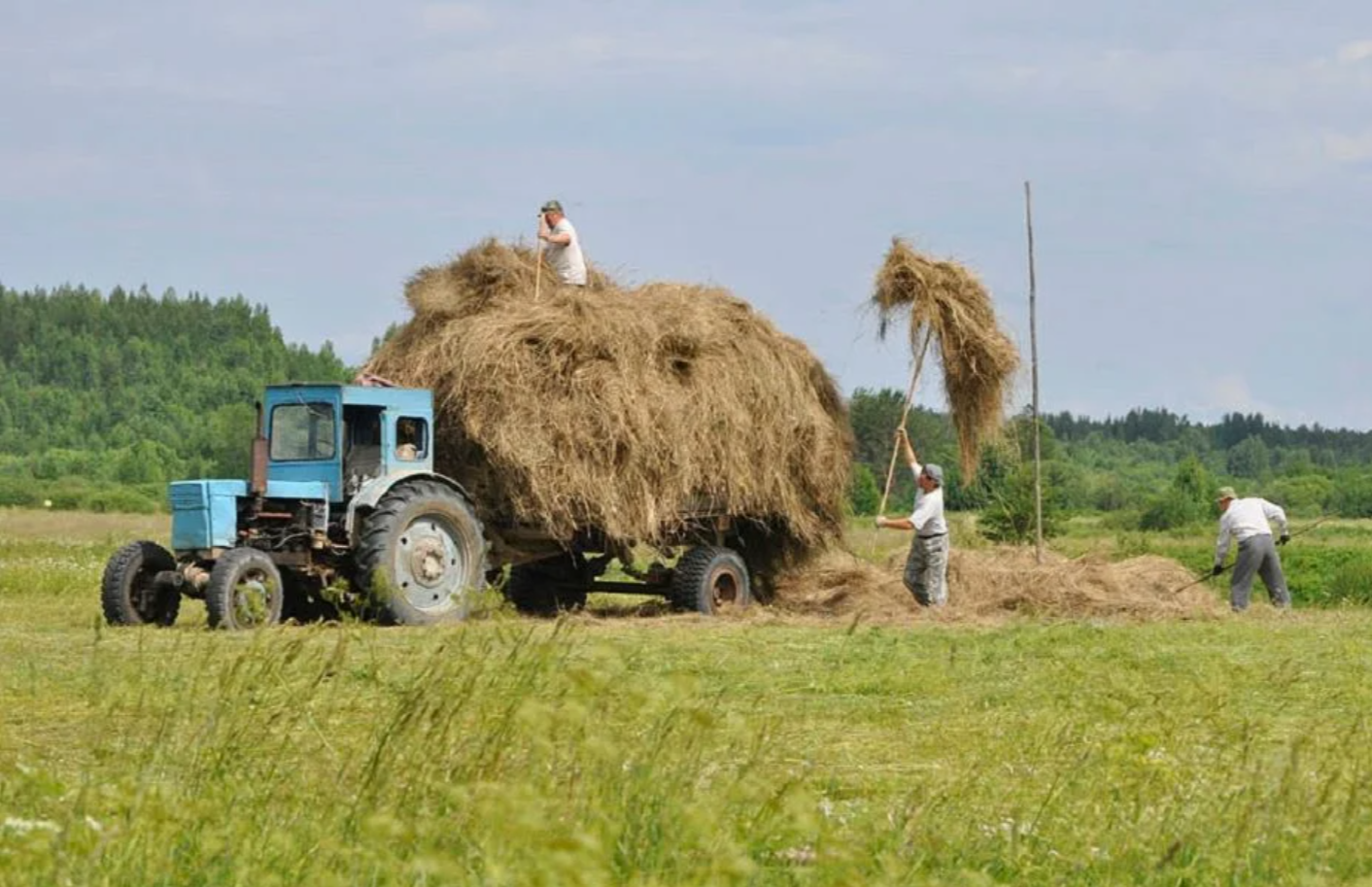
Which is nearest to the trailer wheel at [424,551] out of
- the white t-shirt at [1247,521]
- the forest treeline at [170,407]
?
the white t-shirt at [1247,521]

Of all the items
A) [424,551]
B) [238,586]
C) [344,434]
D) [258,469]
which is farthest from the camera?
[344,434]

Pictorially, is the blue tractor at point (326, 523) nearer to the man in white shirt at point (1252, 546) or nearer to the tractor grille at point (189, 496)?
the tractor grille at point (189, 496)

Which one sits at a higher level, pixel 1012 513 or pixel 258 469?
pixel 258 469

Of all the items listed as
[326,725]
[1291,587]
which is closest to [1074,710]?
[326,725]

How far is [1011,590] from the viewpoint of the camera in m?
20.9

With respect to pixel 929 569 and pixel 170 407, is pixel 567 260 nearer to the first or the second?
pixel 929 569

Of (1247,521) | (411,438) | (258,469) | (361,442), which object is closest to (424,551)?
(411,438)

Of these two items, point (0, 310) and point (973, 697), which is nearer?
point (973, 697)

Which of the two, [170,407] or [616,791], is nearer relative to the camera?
[616,791]

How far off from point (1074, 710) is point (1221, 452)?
169182 mm

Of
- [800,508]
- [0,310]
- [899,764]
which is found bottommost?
[899,764]

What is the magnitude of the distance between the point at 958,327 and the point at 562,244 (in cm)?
398

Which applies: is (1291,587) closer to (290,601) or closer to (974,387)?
(974,387)

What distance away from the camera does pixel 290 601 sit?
61.2ft
